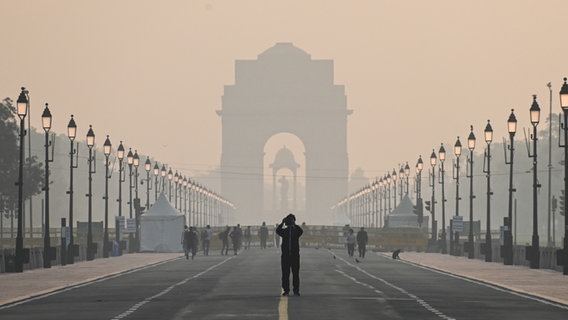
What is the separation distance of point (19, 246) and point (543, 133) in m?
148

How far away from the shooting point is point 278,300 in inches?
1373

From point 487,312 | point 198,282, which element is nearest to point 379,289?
point 198,282

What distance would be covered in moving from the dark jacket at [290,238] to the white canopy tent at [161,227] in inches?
2252

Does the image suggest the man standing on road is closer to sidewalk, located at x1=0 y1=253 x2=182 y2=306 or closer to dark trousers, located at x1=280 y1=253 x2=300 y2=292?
dark trousers, located at x1=280 y1=253 x2=300 y2=292

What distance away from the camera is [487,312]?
103 ft

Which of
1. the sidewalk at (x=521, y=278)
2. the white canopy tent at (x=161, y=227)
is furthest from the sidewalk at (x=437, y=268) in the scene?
the white canopy tent at (x=161, y=227)

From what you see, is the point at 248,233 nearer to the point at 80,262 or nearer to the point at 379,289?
the point at 80,262

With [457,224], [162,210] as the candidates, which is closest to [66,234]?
[457,224]

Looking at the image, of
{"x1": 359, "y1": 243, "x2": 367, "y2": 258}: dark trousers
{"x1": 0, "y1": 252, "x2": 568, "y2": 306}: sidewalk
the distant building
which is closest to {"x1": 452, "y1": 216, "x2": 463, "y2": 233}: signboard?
{"x1": 359, "y1": 243, "x2": 367, "y2": 258}: dark trousers

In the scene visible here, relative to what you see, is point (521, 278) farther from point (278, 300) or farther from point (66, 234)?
point (66, 234)

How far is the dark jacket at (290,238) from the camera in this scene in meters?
36.6

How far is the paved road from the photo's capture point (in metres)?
30.2

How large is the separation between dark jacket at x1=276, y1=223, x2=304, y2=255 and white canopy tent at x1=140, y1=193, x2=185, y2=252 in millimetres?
57213

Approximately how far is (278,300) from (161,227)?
2383 inches
